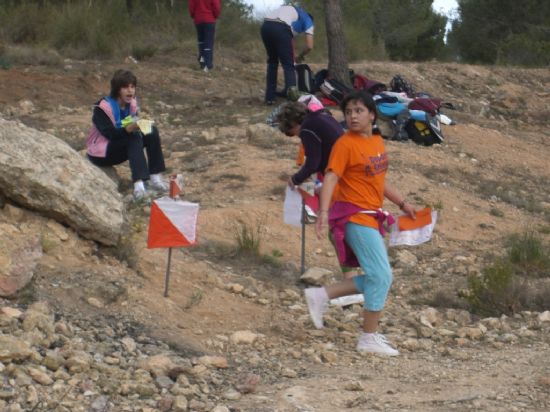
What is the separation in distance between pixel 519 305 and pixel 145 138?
11.0ft

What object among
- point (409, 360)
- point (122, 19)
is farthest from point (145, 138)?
point (122, 19)

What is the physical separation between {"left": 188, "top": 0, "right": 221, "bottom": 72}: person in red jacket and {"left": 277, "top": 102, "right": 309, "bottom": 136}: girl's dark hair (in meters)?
9.56

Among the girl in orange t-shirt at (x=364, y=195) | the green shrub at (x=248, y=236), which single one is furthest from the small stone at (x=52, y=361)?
the green shrub at (x=248, y=236)

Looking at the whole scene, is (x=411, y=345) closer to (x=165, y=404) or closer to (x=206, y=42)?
(x=165, y=404)

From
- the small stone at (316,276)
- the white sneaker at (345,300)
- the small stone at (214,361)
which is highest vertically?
the small stone at (214,361)

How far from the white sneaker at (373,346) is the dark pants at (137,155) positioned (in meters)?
3.30

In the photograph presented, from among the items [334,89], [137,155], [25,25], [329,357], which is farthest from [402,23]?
[329,357]

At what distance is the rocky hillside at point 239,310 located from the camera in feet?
16.0

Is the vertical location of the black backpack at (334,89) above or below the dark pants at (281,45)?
below

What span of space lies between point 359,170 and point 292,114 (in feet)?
3.01

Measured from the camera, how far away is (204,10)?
1595cm

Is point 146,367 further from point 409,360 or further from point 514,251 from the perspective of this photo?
point 514,251

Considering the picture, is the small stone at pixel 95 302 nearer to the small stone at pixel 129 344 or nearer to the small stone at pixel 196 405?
the small stone at pixel 129 344

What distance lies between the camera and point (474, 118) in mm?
14789
